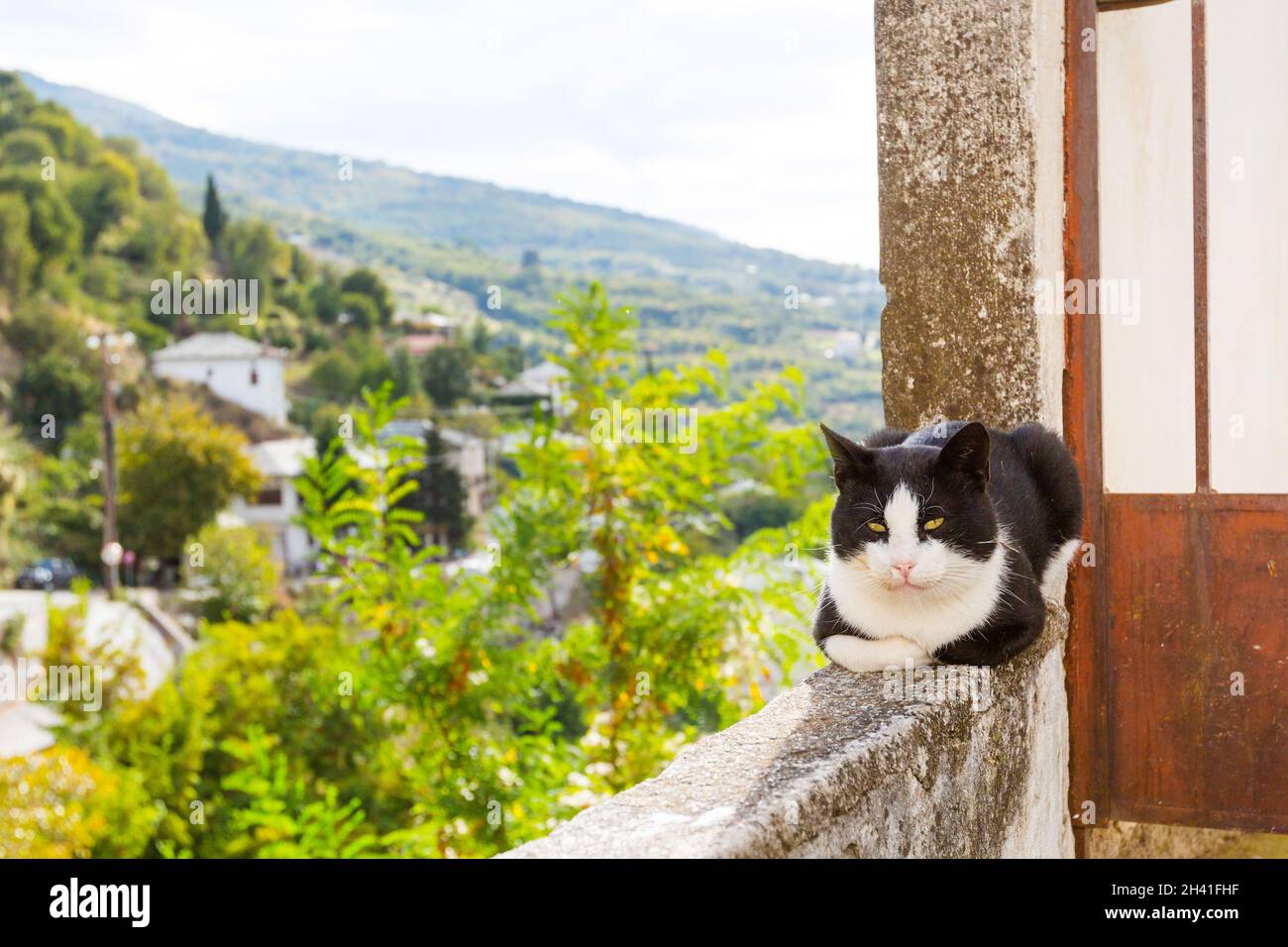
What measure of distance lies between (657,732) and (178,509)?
33.9m

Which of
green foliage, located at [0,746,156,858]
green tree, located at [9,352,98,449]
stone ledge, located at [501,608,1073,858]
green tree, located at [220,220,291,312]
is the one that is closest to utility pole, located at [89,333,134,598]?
green tree, located at [9,352,98,449]

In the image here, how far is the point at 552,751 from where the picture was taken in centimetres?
376

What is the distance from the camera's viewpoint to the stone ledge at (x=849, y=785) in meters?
1.28

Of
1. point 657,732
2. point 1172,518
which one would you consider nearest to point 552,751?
point 657,732

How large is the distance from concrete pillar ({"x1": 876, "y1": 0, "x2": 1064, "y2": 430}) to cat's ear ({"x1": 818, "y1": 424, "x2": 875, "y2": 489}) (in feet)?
2.01

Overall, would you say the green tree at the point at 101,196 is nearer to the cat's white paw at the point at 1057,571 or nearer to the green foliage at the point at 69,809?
the green foliage at the point at 69,809

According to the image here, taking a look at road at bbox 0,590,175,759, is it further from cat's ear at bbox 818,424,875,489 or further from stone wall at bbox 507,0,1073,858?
cat's ear at bbox 818,424,875,489

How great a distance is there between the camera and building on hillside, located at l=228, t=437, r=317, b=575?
38344mm

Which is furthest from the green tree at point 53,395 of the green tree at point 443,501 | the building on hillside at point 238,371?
the green tree at point 443,501

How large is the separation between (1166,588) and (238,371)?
47.0m

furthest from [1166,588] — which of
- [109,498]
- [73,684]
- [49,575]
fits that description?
[49,575]

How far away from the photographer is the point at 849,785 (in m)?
1.43

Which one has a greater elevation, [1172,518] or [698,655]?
[1172,518]
